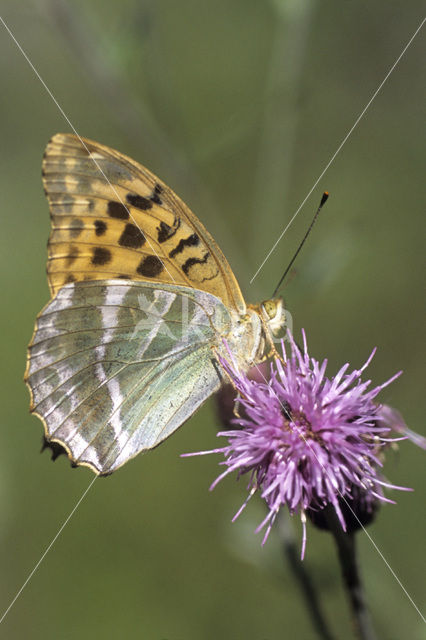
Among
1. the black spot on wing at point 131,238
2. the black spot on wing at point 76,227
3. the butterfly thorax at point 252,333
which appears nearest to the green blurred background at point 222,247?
the butterfly thorax at point 252,333

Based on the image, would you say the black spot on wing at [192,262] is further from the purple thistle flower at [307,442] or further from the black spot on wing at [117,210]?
the purple thistle flower at [307,442]

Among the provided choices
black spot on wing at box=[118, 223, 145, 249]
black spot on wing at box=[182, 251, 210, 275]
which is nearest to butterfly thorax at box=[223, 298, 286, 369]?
black spot on wing at box=[182, 251, 210, 275]

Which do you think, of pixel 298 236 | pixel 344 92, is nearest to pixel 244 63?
pixel 344 92

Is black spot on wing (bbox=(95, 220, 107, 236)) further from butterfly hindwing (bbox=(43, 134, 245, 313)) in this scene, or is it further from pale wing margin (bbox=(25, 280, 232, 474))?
pale wing margin (bbox=(25, 280, 232, 474))

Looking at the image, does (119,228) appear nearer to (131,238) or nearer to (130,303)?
(131,238)

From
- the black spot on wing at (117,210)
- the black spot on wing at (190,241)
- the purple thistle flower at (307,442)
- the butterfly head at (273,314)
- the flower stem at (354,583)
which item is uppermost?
the black spot on wing at (190,241)

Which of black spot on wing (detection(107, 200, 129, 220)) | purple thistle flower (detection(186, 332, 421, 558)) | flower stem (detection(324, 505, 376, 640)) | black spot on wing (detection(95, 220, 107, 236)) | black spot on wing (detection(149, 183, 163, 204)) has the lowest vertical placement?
flower stem (detection(324, 505, 376, 640))

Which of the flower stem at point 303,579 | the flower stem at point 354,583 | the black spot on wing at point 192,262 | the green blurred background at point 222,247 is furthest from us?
the green blurred background at point 222,247

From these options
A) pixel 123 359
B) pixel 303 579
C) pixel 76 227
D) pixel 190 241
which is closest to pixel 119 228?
pixel 76 227
